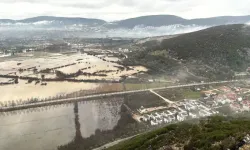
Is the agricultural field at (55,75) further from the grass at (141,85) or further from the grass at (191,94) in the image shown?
the grass at (191,94)

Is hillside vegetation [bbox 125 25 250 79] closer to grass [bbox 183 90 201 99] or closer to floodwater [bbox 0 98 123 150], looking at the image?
grass [bbox 183 90 201 99]

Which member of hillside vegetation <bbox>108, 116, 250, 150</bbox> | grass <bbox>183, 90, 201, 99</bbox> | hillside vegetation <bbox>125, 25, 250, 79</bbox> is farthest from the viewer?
hillside vegetation <bbox>125, 25, 250, 79</bbox>

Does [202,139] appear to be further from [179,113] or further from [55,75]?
[55,75]

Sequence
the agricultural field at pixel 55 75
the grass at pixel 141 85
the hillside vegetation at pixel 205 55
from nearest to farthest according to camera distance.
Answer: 1. the agricultural field at pixel 55 75
2. the grass at pixel 141 85
3. the hillside vegetation at pixel 205 55

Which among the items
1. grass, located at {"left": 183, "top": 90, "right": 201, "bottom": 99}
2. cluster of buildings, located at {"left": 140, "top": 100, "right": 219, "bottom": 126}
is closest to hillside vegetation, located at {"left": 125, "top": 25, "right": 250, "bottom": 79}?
grass, located at {"left": 183, "top": 90, "right": 201, "bottom": 99}

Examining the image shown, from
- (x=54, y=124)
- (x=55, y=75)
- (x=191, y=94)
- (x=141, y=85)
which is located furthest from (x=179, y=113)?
(x=55, y=75)

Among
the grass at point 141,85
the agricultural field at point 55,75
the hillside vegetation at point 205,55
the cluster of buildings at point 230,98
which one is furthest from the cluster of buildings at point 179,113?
the hillside vegetation at point 205,55
